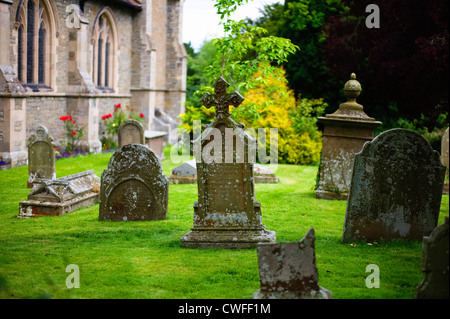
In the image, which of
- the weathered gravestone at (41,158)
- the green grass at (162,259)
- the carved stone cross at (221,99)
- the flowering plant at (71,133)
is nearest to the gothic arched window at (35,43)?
the flowering plant at (71,133)

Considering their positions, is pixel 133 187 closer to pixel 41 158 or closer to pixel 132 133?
pixel 41 158

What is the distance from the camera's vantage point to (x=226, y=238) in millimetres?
6559

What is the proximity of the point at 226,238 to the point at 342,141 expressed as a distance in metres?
4.67

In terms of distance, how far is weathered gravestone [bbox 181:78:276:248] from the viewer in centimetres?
662

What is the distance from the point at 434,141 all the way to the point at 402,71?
129 inches

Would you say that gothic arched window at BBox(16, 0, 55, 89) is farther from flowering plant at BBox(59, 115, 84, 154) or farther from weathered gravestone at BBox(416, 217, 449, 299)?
weathered gravestone at BBox(416, 217, 449, 299)

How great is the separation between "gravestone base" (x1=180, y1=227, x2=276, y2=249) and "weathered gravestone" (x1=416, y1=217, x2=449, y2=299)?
2465 millimetres

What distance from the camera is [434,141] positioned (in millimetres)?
18609

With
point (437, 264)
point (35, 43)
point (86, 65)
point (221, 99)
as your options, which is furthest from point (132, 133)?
point (437, 264)

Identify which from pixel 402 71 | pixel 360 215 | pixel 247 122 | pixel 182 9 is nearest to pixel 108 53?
pixel 182 9

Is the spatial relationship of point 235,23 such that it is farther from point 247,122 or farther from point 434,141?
point 434,141

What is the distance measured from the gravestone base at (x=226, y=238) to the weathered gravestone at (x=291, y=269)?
2.07 metres

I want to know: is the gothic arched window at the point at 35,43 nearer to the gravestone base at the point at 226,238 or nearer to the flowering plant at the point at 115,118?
the flowering plant at the point at 115,118

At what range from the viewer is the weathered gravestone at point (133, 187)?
8211 millimetres
